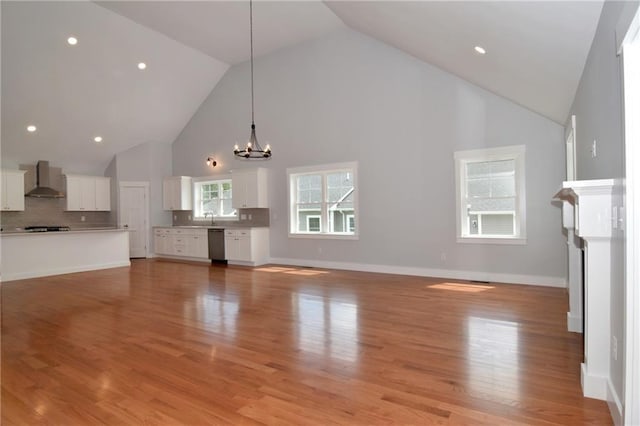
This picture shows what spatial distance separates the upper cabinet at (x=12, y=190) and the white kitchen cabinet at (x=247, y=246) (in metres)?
4.56

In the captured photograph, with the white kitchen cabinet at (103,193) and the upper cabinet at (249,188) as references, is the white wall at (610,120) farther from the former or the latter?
the white kitchen cabinet at (103,193)

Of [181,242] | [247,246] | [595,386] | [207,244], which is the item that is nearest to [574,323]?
[595,386]

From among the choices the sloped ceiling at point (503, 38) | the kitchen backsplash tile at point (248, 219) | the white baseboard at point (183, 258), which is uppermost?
the sloped ceiling at point (503, 38)

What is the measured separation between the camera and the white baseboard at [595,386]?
2.19 m

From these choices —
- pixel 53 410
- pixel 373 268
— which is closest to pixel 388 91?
pixel 373 268

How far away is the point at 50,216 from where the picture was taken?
8812mm

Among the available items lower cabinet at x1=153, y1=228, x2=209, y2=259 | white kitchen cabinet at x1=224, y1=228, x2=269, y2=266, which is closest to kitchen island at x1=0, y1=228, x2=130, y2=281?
lower cabinet at x1=153, y1=228, x2=209, y2=259

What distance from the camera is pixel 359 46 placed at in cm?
697

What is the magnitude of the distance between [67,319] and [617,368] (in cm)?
503

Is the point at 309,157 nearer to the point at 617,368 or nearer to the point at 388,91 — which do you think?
the point at 388,91

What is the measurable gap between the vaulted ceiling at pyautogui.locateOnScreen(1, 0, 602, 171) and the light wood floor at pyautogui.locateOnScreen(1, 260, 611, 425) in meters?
2.49

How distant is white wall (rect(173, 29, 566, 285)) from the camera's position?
5.48 meters

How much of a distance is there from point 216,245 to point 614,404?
7.74 meters

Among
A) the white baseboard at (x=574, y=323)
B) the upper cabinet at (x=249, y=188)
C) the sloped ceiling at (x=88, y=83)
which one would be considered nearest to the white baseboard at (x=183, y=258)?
the upper cabinet at (x=249, y=188)
